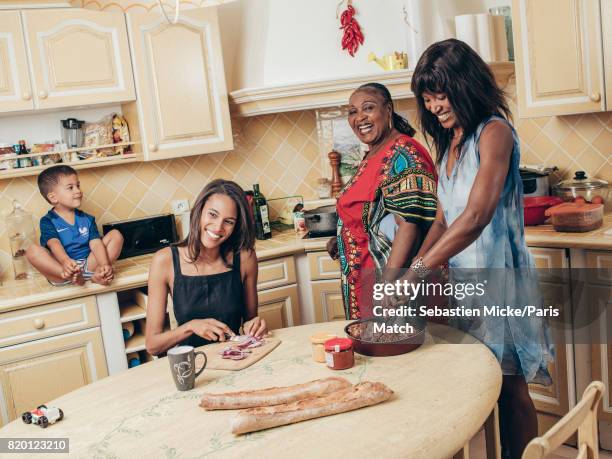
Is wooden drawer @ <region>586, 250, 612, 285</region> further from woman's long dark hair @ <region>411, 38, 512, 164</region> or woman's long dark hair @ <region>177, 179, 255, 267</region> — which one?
woman's long dark hair @ <region>177, 179, 255, 267</region>

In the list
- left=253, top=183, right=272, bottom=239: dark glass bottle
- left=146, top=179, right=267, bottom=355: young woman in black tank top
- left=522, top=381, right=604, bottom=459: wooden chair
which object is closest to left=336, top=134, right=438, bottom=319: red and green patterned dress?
left=146, top=179, right=267, bottom=355: young woman in black tank top

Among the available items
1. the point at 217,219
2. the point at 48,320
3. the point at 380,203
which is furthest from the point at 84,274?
the point at 380,203

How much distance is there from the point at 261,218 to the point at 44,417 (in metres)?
2.20

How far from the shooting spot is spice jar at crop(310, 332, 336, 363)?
196 cm

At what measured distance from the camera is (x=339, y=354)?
6.14 feet

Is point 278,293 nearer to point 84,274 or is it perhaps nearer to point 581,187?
point 84,274

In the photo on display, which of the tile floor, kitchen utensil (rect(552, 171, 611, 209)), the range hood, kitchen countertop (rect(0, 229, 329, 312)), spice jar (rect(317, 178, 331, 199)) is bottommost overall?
the tile floor

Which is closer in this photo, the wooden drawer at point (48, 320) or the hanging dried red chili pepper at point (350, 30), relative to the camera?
the wooden drawer at point (48, 320)

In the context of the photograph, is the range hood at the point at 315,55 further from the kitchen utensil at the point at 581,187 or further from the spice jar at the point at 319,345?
the spice jar at the point at 319,345

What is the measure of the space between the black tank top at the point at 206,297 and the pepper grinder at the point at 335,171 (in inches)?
68.9

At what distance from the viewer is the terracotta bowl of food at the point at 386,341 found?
1939 millimetres

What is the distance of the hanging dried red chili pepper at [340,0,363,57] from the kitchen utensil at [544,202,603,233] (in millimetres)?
1316

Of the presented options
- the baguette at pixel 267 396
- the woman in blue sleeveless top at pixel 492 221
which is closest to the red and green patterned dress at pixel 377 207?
the woman in blue sleeveless top at pixel 492 221

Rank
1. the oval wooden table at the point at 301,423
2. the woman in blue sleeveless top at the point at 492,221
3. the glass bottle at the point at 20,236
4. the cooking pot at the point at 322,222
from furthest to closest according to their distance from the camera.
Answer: the cooking pot at the point at 322,222 → the glass bottle at the point at 20,236 → the woman in blue sleeveless top at the point at 492,221 → the oval wooden table at the point at 301,423
